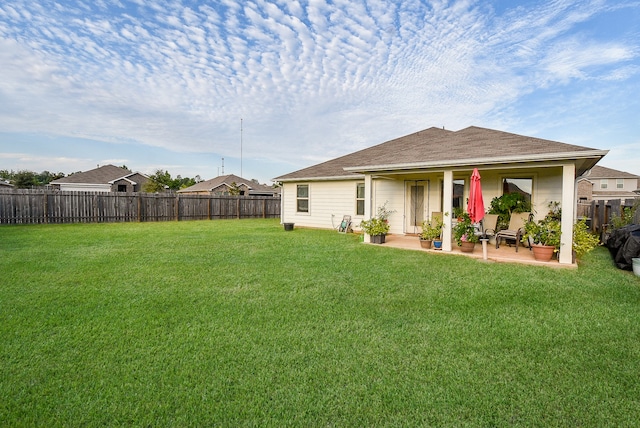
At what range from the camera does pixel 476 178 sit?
743 cm

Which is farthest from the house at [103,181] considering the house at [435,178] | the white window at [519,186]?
the white window at [519,186]

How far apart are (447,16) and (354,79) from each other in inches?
191

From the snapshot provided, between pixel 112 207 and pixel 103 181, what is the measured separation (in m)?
19.7

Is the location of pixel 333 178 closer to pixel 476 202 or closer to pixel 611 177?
pixel 476 202

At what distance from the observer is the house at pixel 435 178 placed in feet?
23.3

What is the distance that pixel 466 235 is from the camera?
8352 mm

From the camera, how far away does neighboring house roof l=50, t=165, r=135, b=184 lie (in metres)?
31.5

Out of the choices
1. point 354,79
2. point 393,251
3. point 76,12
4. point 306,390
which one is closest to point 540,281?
point 393,251

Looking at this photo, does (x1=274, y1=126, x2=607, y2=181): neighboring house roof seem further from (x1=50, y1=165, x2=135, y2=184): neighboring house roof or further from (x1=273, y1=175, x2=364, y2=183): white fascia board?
(x1=50, y1=165, x2=135, y2=184): neighboring house roof

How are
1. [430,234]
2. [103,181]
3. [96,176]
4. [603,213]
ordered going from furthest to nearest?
[96,176] < [103,181] < [603,213] < [430,234]

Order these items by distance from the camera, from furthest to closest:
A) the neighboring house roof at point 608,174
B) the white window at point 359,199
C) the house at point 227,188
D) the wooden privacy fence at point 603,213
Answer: the house at point 227,188
the neighboring house roof at point 608,174
the white window at point 359,199
the wooden privacy fence at point 603,213

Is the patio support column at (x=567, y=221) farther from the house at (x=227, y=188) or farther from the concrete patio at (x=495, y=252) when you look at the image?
the house at (x=227, y=188)

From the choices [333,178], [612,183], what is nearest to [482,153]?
[333,178]

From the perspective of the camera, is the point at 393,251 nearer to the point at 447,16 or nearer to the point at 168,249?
the point at 168,249
